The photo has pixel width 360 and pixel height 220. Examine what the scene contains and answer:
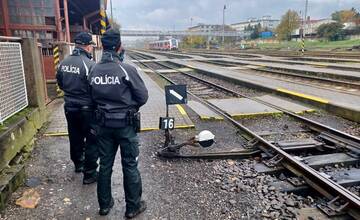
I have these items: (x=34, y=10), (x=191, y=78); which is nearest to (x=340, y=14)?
(x=191, y=78)

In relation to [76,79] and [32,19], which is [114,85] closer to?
[76,79]

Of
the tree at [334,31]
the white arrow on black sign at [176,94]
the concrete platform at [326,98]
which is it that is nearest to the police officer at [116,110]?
the white arrow on black sign at [176,94]

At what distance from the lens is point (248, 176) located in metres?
5.31

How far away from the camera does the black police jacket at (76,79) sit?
489 cm

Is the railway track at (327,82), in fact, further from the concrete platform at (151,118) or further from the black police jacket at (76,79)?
the black police jacket at (76,79)

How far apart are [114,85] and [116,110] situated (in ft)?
0.96

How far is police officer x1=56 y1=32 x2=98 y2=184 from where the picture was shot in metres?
4.90

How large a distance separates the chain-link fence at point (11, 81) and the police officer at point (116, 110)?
92.0 inches

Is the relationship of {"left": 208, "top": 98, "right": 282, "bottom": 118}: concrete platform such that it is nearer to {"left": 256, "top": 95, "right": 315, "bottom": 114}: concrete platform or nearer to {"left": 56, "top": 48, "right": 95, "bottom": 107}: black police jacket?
{"left": 256, "top": 95, "right": 315, "bottom": 114}: concrete platform

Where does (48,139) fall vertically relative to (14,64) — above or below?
below

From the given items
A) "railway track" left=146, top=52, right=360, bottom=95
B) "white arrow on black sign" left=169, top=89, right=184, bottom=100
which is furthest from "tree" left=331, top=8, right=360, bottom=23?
"white arrow on black sign" left=169, top=89, right=184, bottom=100

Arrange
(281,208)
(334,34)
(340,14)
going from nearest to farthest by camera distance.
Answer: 1. (281,208)
2. (334,34)
3. (340,14)

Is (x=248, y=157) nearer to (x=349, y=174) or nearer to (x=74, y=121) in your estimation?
(x=349, y=174)

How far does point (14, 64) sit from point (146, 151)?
9.61ft
